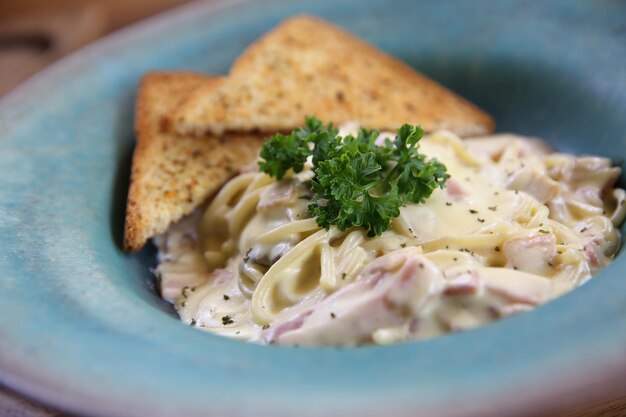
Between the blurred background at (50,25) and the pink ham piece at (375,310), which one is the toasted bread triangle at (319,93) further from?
the blurred background at (50,25)

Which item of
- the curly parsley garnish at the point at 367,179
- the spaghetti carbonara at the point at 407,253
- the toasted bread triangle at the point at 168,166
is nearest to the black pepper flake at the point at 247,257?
the spaghetti carbonara at the point at 407,253

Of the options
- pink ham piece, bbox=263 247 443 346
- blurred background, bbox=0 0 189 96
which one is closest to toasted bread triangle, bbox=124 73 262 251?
pink ham piece, bbox=263 247 443 346

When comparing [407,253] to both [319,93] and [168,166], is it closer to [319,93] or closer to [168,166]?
[168,166]

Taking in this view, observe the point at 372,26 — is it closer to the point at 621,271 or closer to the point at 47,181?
the point at 47,181

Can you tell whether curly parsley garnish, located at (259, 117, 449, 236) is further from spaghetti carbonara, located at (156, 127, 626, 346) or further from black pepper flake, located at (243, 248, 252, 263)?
black pepper flake, located at (243, 248, 252, 263)

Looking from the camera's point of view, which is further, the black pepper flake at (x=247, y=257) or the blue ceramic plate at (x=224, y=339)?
the black pepper flake at (x=247, y=257)

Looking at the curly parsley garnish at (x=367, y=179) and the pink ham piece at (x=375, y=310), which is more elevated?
the curly parsley garnish at (x=367, y=179)

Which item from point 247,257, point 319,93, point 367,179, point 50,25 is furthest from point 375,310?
point 50,25

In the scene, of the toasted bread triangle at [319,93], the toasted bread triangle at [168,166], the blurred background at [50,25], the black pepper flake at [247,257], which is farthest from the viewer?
the blurred background at [50,25]
